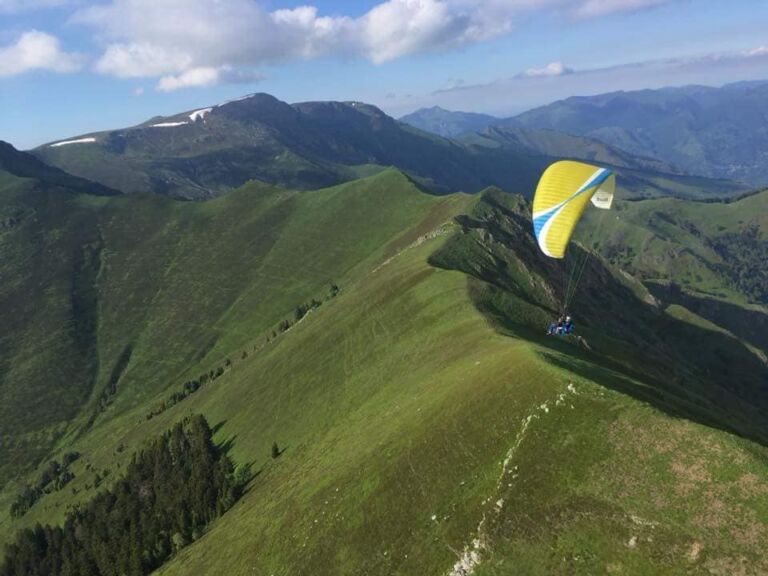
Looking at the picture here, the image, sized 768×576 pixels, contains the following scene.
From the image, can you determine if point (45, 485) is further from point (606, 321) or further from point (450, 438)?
point (606, 321)

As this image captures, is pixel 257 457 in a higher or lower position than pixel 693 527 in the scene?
lower

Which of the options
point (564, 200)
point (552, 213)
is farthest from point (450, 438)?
point (564, 200)

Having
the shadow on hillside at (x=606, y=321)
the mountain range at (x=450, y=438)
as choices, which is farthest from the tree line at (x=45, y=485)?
the shadow on hillside at (x=606, y=321)

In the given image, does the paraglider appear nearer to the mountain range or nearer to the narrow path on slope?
the mountain range

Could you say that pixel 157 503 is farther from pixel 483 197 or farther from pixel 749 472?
pixel 483 197

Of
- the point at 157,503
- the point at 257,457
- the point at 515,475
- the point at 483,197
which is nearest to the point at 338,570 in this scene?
the point at 515,475

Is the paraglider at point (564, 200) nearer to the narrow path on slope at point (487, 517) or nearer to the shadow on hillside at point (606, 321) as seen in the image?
the narrow path on slope at point (487, 517)
